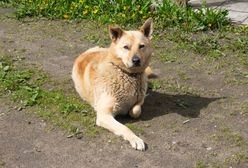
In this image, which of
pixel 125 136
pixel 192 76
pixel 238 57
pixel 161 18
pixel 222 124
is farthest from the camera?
pixel 161 18

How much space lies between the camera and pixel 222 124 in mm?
4930

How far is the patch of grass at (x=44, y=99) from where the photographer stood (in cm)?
497

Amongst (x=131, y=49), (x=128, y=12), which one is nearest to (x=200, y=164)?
(x=131, y=49)

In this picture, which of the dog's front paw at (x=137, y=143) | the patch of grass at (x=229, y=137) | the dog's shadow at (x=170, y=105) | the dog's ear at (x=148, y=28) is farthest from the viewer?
the dog's shadow at (x=170, y=105)

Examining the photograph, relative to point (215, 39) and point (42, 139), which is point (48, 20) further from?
point (42, 139)

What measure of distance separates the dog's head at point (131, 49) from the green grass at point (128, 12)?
10.1 feet

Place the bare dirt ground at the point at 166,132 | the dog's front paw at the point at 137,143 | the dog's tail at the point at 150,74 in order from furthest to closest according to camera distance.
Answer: the dog's tail at the point at 150,74, the dog's front paw at the point at 137,143, the bare dirt ground at the point at 166,132

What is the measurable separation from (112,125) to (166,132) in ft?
1.96

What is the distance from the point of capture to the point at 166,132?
4.77m

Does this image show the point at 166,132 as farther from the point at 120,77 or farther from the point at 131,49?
the point at 131,49

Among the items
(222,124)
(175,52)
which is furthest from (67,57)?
(222,124)

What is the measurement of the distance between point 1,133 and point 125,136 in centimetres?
139

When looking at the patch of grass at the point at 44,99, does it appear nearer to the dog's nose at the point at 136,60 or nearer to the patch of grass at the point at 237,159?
the dog's nose at the point at 136,60

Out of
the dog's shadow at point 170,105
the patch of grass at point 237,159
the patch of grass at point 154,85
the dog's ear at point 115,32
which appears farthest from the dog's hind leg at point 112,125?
the patch of grass at point 154,85
